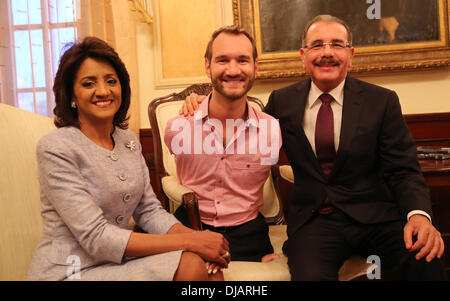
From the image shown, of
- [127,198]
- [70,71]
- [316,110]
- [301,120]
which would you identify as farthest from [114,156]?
[316,110]

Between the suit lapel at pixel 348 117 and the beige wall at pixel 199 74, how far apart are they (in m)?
1.62

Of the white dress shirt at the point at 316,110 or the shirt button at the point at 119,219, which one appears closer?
the shirt button at the point at 119,219

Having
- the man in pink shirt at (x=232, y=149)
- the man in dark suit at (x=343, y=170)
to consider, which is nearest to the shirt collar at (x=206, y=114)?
the man in pink shirt at (x=232, y=149)

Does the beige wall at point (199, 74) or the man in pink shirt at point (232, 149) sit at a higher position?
the beige wall at point (199, 74)

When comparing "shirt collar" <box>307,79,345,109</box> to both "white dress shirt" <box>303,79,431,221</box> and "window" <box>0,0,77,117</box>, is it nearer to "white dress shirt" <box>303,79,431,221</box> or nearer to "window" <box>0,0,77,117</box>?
"white dress shirt" <box>303,79,431,221</box>

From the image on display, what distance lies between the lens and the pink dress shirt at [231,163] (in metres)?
1.93

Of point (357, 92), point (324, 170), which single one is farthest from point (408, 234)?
point (357, 92)

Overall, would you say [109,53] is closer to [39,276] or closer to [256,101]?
[39,276]

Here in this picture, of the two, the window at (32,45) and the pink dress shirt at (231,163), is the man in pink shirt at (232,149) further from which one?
the window at (32,45)

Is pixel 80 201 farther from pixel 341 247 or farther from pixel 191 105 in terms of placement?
pixel 341 247

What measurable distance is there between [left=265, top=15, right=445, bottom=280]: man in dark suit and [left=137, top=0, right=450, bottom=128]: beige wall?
62.9 inches

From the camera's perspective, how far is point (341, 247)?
170 centimetres

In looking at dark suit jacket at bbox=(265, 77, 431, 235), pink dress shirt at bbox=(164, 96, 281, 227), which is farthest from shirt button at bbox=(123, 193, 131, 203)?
dark suit jacket at bbox=(265, 77, 431, 235)

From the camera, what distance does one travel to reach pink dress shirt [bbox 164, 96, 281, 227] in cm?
193
